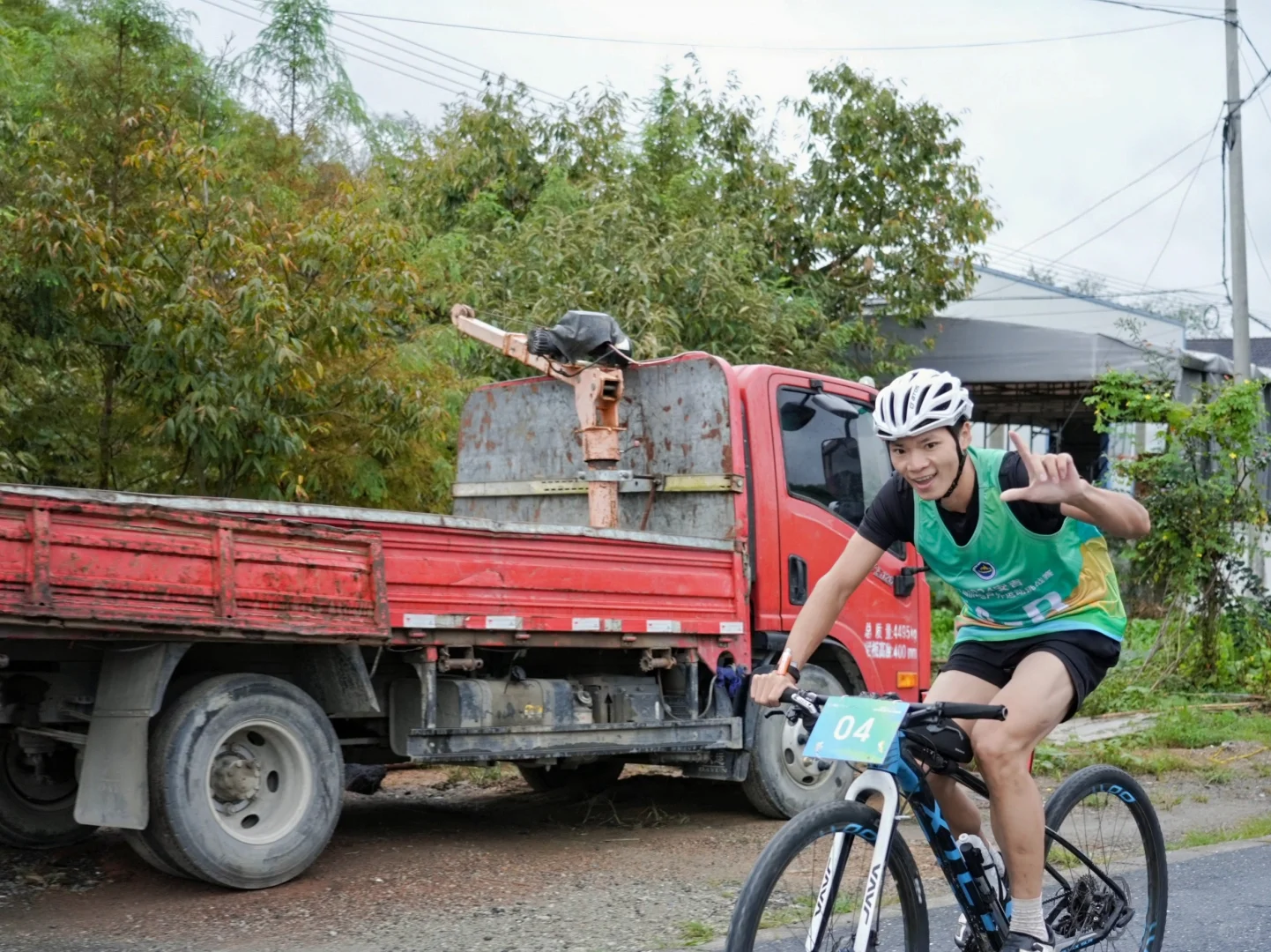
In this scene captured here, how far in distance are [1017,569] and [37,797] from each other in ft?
16.3

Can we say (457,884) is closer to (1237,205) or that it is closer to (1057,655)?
(1057,655)

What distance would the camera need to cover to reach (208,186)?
9.88 metres

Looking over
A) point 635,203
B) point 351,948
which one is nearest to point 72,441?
point 351,948

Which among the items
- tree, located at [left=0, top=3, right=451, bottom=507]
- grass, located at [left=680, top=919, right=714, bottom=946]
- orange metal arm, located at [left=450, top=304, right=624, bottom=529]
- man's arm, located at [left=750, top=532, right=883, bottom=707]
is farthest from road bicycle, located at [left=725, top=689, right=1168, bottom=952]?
tree, located at [left=0, top=3, right=451, bottom=507]

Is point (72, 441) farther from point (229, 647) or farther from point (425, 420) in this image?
point (229, 647)

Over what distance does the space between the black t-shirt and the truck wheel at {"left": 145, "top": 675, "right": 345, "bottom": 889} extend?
307cm

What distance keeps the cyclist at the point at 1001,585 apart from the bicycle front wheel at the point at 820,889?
13.4 inches

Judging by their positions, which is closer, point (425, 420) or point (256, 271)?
point (256, 271)

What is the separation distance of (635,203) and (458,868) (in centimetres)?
1113

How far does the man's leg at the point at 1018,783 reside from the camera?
3.85 m

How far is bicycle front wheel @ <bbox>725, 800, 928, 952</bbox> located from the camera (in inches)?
131

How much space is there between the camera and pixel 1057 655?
4.05 metres

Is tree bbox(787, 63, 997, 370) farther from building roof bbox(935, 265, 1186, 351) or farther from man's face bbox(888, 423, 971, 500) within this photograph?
man's face bbox(888, 423, 971, 500)

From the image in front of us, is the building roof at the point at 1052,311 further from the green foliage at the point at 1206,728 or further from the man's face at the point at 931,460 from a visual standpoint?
the man's face at the point at 931,460
